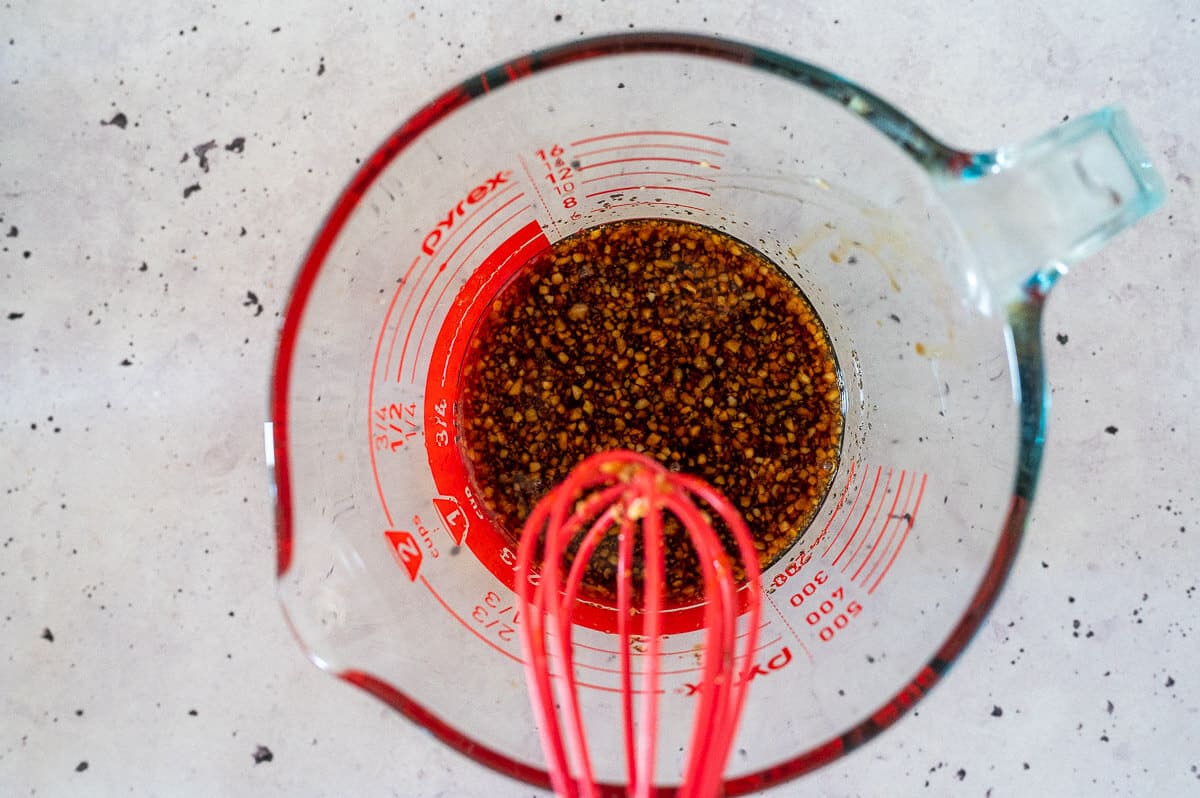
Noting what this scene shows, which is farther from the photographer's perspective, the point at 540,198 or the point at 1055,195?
the point at 540,198

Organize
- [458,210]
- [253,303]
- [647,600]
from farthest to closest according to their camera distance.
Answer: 1. [253,303]
2. [458,210]
3. [647,600]

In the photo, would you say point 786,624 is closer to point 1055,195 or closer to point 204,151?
point 1055,195

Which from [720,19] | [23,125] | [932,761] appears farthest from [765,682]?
[23,125]

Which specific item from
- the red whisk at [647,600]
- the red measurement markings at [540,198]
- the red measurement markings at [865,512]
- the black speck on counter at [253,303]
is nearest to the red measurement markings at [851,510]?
the red measurement markings at [865,512]

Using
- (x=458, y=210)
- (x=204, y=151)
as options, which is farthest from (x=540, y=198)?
(x=204, y=151)

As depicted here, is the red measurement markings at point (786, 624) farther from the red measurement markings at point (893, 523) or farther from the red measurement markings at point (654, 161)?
the red measurement markings at point (654, 161)

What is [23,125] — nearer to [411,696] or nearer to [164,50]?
[164,50]

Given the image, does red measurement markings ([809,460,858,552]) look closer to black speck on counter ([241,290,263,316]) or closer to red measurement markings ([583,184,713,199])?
red measurement markings ([583,184,713,199])
